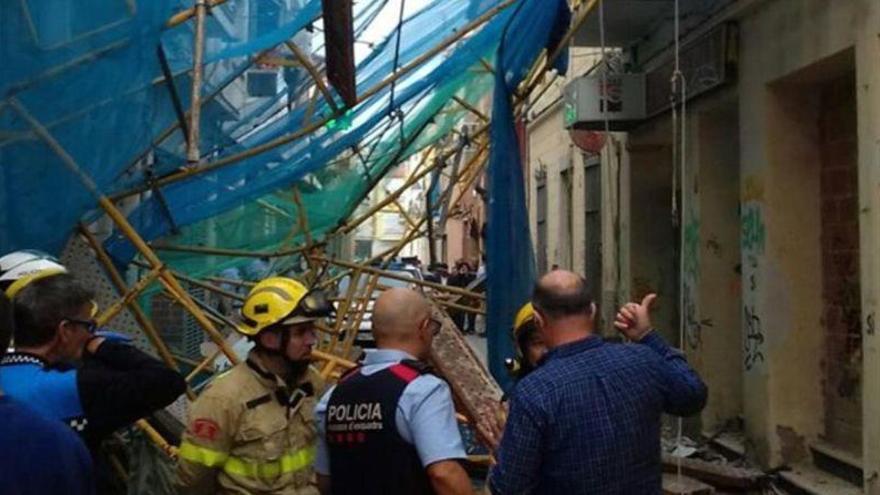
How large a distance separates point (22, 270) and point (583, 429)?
1.95 meters

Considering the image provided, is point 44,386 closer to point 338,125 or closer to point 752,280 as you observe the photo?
point 338,125

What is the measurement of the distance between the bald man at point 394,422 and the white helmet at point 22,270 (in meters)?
1.00

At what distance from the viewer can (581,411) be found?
2863 mm

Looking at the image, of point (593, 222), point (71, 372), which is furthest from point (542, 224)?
point (71, 372)

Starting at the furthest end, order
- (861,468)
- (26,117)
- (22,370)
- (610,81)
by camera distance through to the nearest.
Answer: (610,81)
(861,468)
(26,117)
(22,370)

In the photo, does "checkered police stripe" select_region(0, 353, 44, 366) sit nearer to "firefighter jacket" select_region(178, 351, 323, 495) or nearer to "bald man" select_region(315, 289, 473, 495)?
"firefighter jacket" select_region(178, 351, 323, 495)

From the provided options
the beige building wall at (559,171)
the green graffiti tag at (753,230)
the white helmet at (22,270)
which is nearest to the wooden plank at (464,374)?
the green graffiti tag at (753,230)

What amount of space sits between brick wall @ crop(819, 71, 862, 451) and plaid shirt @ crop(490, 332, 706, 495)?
5.01 m

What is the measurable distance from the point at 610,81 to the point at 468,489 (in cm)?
840

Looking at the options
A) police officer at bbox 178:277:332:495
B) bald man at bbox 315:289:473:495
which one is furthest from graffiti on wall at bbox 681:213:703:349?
bald man at bbox 315:289:473:495

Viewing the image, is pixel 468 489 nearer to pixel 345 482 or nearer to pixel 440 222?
pixel 345 482

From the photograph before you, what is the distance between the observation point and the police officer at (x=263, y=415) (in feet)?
10.6

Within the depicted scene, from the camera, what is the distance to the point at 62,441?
2121 mm

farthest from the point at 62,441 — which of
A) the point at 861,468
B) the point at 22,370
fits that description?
the point at 861,468
